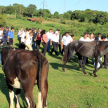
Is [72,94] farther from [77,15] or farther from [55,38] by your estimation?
[77,15]

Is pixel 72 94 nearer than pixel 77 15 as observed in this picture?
Yes

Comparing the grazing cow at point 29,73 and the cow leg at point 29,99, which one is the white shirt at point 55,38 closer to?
the grazing cow at point 29,73

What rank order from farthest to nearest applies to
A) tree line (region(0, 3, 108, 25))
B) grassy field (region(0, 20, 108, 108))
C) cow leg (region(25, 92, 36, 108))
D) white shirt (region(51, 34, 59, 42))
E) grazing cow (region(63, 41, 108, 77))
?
tree line (region(0, 3, 108, 25)), white shirt (region(51, 34, 59, 42)), grazing cow (region(63, 41, 108, 77)), grassy field (region(0, 20, 108, 108)), cow leg (region(25, 92, 36, 108))

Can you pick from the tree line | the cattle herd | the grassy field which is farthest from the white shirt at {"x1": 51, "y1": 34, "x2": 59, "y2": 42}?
the tree line

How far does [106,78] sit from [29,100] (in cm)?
565

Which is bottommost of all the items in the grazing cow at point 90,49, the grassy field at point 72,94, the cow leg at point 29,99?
the grassy field at point 72,94

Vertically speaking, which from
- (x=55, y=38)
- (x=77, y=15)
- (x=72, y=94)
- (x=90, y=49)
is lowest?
(x=72, y=94)

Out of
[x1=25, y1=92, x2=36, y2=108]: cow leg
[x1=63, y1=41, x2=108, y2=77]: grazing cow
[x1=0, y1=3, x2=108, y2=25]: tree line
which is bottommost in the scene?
[x1=25, y1=92, x2=36, y2=108]: cow leg

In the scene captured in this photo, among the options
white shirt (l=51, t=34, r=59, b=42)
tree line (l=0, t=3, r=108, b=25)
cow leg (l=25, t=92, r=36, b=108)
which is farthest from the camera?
tree line (l=0, t=3, r=108, b=25)

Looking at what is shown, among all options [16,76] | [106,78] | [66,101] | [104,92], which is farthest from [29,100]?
[106,78]

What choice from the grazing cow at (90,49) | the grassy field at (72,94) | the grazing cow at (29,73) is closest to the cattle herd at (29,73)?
the grazing cow at (29,73)

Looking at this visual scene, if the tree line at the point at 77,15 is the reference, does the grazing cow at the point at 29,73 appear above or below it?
below

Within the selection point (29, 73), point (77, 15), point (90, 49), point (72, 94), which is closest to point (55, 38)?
point (90, 49)

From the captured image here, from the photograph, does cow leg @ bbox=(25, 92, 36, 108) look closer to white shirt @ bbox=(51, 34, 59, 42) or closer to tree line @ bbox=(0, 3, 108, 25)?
white shirt @ bbox=(51, 34, 59, 42)
